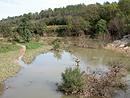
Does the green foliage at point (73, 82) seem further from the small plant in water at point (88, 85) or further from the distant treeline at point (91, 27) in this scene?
the distant treeline at point (91, 27)

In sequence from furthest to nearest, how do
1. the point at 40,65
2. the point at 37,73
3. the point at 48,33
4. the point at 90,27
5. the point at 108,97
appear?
1. the point at 48,33
2. the point at 90,27
3. the point at 40,65
4. the point at 37,73
5. the point at 108,97

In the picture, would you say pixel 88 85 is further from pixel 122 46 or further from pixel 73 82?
pixel 122 46

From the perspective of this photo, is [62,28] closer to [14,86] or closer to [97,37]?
[97,37]

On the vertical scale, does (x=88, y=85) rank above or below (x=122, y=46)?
above

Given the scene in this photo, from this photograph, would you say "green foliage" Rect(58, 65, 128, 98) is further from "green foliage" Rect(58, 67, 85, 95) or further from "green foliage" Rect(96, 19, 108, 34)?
"green foliage" Rect(96, 19, 108, 34)

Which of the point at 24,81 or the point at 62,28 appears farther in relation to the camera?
the point at 62,28

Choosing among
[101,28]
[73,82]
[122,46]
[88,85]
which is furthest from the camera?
[101,28]

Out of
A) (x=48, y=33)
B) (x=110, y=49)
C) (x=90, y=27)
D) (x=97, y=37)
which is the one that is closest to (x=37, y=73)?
(x=110, y=49)

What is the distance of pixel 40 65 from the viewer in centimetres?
3597

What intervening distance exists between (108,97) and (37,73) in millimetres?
11161

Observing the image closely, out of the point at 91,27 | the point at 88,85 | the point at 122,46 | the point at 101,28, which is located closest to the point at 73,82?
the point at 88,85

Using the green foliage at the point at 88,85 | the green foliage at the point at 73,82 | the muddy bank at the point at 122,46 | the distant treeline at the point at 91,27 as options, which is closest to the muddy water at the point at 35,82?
the green foliage at the point at 73,82

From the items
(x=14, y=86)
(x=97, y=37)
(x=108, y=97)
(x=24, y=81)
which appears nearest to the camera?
(x=108, y=97)

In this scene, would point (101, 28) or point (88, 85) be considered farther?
point (101, 28)
